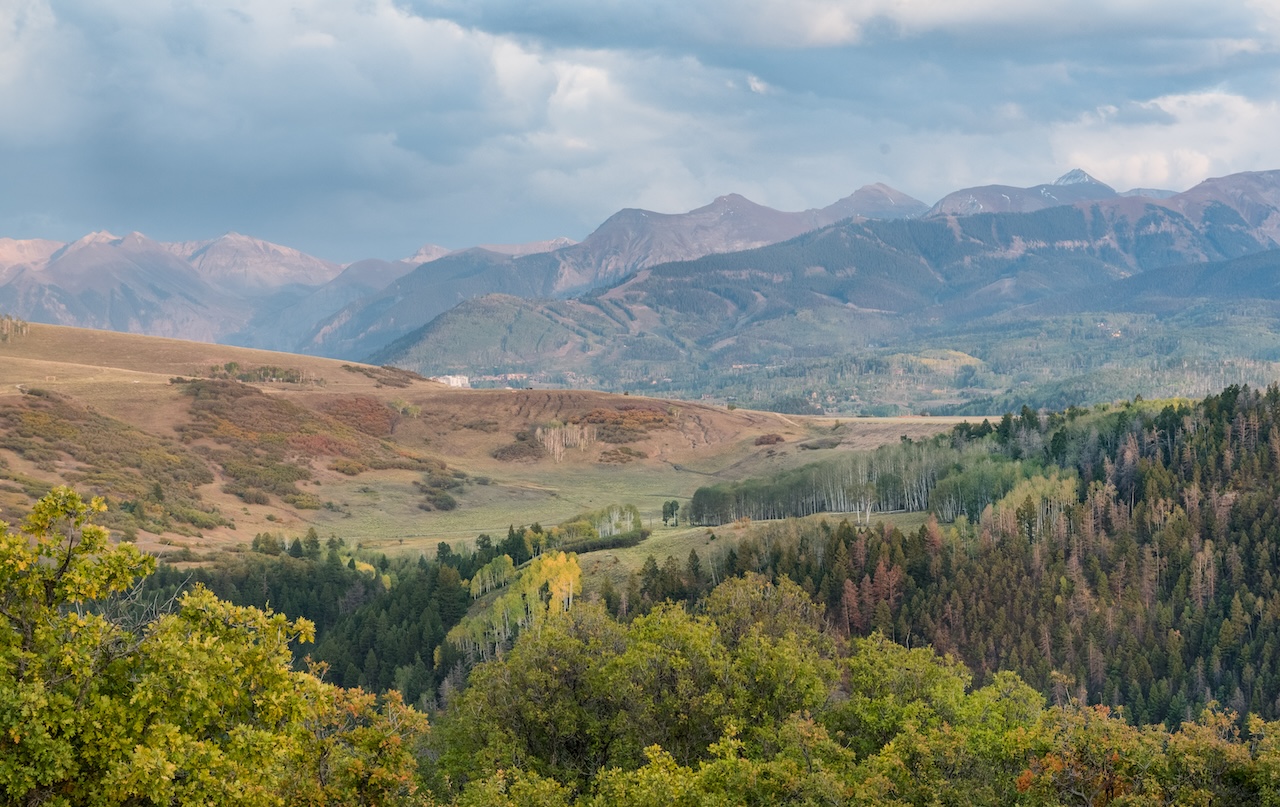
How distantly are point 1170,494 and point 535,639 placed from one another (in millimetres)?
124570

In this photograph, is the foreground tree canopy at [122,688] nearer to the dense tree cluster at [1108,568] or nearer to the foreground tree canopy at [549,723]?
the foreground tree canopy at [549,723]

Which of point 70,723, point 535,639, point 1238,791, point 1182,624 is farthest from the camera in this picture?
point 1182,624

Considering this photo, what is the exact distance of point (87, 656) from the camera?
27.0 metres

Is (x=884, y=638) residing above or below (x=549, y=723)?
below

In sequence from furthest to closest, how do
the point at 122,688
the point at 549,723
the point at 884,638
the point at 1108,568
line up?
1. the point at 1108,568
2. the point at 884,638
3. the point at 549,723
4. the point at 122,688

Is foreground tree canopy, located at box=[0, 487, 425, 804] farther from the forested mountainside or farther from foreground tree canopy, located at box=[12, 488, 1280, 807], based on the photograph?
the forested mountainside

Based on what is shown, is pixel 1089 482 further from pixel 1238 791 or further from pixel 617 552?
pixel 1238 791

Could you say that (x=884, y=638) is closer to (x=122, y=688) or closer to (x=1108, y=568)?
(x=122, y=688)

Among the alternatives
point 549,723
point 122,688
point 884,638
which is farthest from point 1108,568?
point 122,688

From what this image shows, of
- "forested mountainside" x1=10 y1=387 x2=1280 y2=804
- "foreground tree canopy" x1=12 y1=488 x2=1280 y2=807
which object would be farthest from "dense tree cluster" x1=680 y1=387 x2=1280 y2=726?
"foreground tree canopy" x1=12 y1=488 x2=1280 y2=807

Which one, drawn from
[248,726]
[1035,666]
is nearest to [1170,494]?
[1035,666]

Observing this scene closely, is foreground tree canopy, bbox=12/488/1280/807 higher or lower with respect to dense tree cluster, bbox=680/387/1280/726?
higher

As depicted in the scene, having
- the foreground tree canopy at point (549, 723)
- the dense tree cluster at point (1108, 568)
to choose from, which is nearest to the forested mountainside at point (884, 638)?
the foreground tree canopy at point (549, 723)

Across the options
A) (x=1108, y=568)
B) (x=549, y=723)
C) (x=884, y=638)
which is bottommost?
(x=1108, y=568)
